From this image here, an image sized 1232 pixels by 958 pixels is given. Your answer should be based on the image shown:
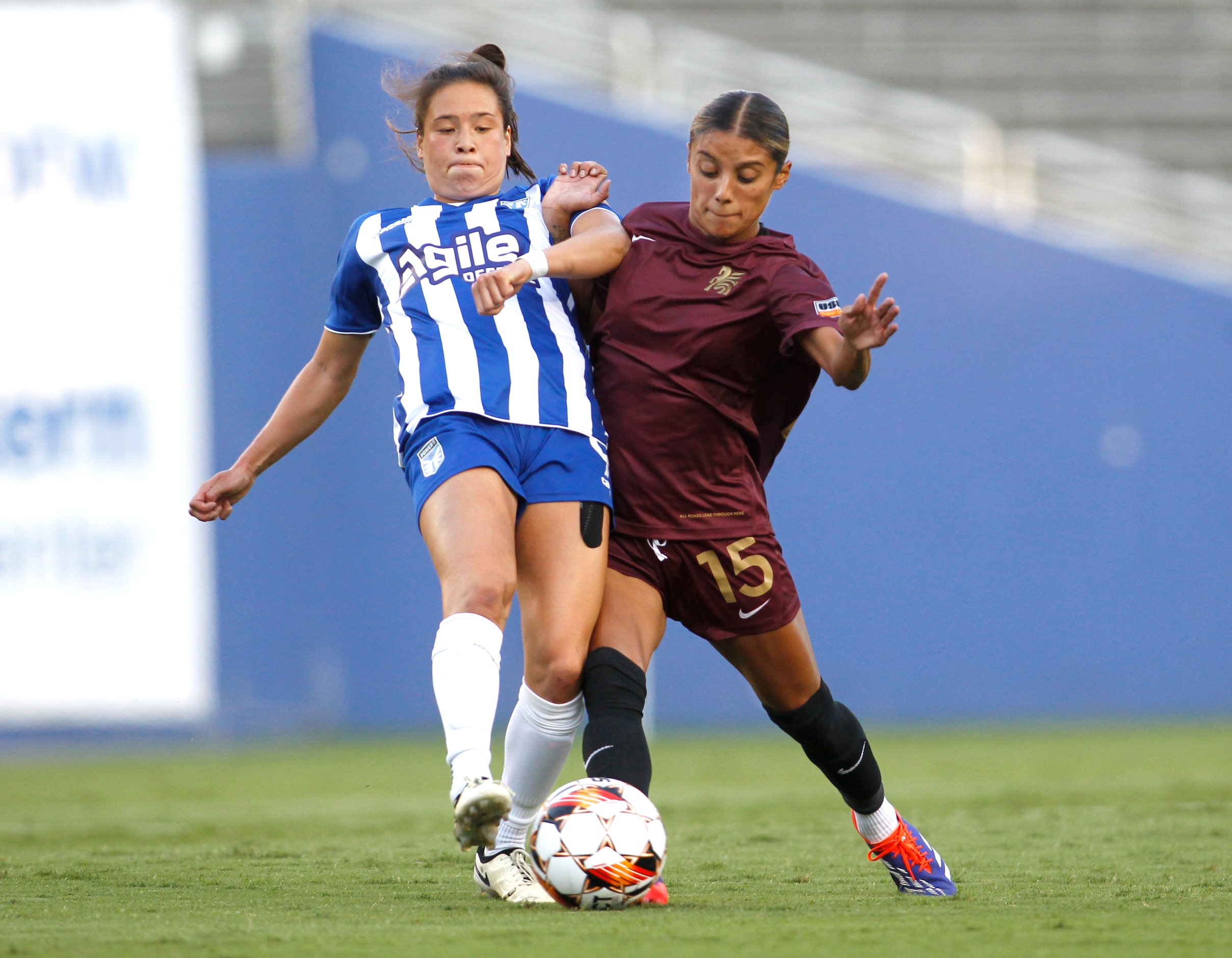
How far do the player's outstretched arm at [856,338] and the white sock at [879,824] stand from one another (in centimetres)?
107

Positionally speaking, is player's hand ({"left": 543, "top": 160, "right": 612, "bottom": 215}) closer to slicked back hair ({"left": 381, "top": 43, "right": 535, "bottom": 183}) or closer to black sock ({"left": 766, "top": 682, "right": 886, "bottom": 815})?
slicked back hair ({"left": 381, "top": 43, "right": 535, "bottom": 183})

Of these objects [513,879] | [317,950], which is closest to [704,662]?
[513,879]

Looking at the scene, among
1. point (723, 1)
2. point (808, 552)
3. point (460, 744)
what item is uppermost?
point (723, 1)

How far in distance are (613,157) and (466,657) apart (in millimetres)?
7631

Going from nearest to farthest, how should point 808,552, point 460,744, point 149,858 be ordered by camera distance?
point 460,744 < point 149,858 < point 808,552

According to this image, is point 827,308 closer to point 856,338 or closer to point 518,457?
point 856,338

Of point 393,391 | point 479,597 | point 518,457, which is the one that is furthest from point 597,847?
point 393,391

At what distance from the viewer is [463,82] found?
3.61m

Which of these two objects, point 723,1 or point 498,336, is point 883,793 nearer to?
point 498,336

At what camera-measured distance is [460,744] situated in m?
2.97

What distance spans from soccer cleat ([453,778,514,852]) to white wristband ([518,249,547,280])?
113 centimetres

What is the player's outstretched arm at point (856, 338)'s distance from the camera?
3.08 metres

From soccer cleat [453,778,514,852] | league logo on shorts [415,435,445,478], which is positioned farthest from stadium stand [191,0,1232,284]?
soccer cleat [453,778,514,852]

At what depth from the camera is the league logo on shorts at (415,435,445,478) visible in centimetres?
335
